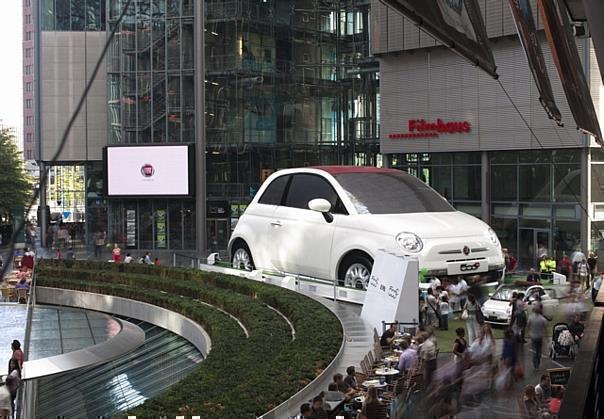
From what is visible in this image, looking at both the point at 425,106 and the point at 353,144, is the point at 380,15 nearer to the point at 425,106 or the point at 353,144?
the point at 425,106

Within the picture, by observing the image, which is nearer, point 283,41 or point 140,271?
point 140,271

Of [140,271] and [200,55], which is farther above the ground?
[200,55]

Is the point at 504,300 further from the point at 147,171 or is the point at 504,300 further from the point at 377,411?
the point at 147,171

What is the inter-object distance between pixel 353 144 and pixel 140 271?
27.7 meters

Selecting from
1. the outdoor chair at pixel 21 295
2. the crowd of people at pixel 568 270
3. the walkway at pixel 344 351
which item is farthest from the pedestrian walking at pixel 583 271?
the outdoor chair at pixel 21 295

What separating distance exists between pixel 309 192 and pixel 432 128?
2403 cm

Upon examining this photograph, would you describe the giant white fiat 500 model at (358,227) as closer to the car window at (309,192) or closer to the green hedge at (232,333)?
the car window at (309,192)

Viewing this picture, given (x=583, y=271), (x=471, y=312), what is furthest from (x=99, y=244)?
(x=471, y=312)

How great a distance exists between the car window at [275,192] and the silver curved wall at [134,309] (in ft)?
10.7

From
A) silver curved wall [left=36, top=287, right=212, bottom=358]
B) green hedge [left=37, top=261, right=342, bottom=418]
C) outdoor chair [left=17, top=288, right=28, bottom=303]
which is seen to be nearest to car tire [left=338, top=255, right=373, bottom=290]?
green hedge [left=37, top=261, right=342, bottom=418]

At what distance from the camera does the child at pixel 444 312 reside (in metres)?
16.2

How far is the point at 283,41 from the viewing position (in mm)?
52281

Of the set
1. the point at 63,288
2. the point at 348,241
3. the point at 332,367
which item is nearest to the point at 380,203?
the point at 348,241

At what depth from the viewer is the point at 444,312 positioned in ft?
53.3
